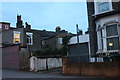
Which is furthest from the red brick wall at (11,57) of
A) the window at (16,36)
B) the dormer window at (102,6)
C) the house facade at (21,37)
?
the dormer window at (102,6)

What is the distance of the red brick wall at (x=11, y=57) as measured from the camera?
27094 mm

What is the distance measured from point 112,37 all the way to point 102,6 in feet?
11.6

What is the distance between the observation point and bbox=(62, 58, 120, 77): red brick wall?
1438 centimetres

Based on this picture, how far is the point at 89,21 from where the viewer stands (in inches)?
754

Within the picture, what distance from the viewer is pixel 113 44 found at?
16.2 m

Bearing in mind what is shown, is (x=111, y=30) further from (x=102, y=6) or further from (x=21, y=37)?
(x=21, y=37)

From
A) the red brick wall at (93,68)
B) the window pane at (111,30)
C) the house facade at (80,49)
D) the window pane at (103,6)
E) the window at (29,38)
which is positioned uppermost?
the window pane at (103,6)

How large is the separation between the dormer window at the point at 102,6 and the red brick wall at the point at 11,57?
44.3ft

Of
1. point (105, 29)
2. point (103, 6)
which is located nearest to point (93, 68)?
point (105, 29)

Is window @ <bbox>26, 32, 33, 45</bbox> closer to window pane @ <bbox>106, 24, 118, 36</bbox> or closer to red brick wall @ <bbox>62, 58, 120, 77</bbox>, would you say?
red brick wall @ <bbox>62, 58, 120, 77</bbox>

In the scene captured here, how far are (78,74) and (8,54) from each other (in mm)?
15792

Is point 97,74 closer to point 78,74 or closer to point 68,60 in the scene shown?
point 78,74

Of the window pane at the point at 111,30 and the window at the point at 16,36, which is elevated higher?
the window at the point at 16,36

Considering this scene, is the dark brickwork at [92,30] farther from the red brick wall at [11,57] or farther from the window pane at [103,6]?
the red brick wall at [11,57]
